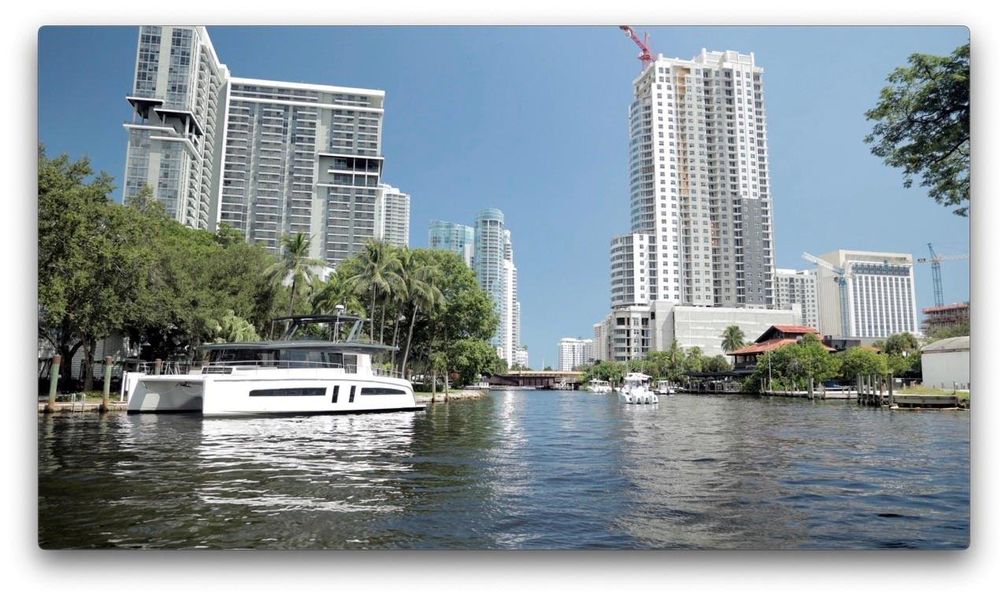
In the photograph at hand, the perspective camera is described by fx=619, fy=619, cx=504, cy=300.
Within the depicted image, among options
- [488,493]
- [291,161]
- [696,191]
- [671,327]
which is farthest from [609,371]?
[488,493]

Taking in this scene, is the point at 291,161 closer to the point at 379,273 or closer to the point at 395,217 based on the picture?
the point at 395,217

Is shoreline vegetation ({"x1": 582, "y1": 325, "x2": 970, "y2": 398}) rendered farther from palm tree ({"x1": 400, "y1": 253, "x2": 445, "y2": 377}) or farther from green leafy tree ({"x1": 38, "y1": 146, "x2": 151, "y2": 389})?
palm tree ({"x1": 400, "y1": 253, "x2": 445, "y2": 377})

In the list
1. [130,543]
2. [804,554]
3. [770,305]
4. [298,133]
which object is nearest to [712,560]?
[804,554]

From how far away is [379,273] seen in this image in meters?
27.4

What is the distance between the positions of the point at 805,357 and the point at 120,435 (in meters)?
41.4

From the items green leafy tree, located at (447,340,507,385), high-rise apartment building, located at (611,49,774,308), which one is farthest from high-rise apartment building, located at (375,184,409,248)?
green leafy tree, located at (447,340,507,385)

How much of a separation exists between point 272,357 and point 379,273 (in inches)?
480

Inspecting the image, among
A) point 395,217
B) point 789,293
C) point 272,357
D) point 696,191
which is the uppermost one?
point 696,191

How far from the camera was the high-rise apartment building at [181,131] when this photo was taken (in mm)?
55750

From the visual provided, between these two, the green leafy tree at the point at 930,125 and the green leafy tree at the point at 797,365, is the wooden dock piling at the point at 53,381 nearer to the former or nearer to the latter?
the green leafy tree at the point at 930,125

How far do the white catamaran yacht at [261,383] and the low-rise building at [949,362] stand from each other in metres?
12.7

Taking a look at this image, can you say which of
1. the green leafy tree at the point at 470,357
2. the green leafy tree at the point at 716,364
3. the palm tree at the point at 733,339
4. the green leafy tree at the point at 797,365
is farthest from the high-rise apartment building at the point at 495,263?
the palm tree at the point at 733,339

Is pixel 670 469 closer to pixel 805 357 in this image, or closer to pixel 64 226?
pixel 64 226

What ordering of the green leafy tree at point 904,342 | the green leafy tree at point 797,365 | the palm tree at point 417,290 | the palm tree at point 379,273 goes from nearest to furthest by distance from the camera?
the green leafy tree at point 904,342 → the palm tree at point 379,273 → the palm tree at point 417,290 → the green leafy tree at point 797,365
